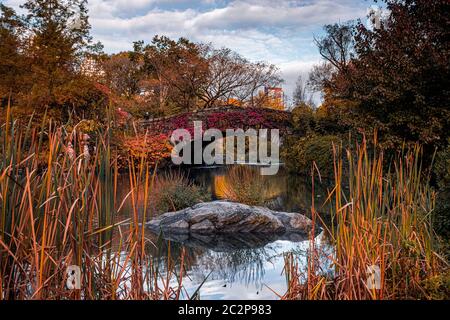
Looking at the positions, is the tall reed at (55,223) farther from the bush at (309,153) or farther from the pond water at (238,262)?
the bush at (309,153)

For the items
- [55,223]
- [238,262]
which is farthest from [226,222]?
[55,223]

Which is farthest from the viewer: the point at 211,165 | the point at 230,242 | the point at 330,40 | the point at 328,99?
the point at 330,40

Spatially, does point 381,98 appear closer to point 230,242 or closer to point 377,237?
point 230,242

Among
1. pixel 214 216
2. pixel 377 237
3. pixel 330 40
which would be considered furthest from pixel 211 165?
pixel 377 237

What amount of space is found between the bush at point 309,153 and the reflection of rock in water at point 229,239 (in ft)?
21.6

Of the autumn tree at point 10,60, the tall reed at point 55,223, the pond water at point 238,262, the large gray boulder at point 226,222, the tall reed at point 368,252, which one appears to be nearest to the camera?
the tall reed at point 55,223

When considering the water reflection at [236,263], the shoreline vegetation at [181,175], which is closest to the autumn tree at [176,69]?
the shoreline vegetation at [181,175]

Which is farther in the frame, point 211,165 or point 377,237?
point 211,165

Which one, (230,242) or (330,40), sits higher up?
(330,40)

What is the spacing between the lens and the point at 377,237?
2391 millimetres

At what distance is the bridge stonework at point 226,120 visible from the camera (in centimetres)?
1886

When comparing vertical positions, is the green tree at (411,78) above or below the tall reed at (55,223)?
above

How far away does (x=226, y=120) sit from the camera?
19422 mm
